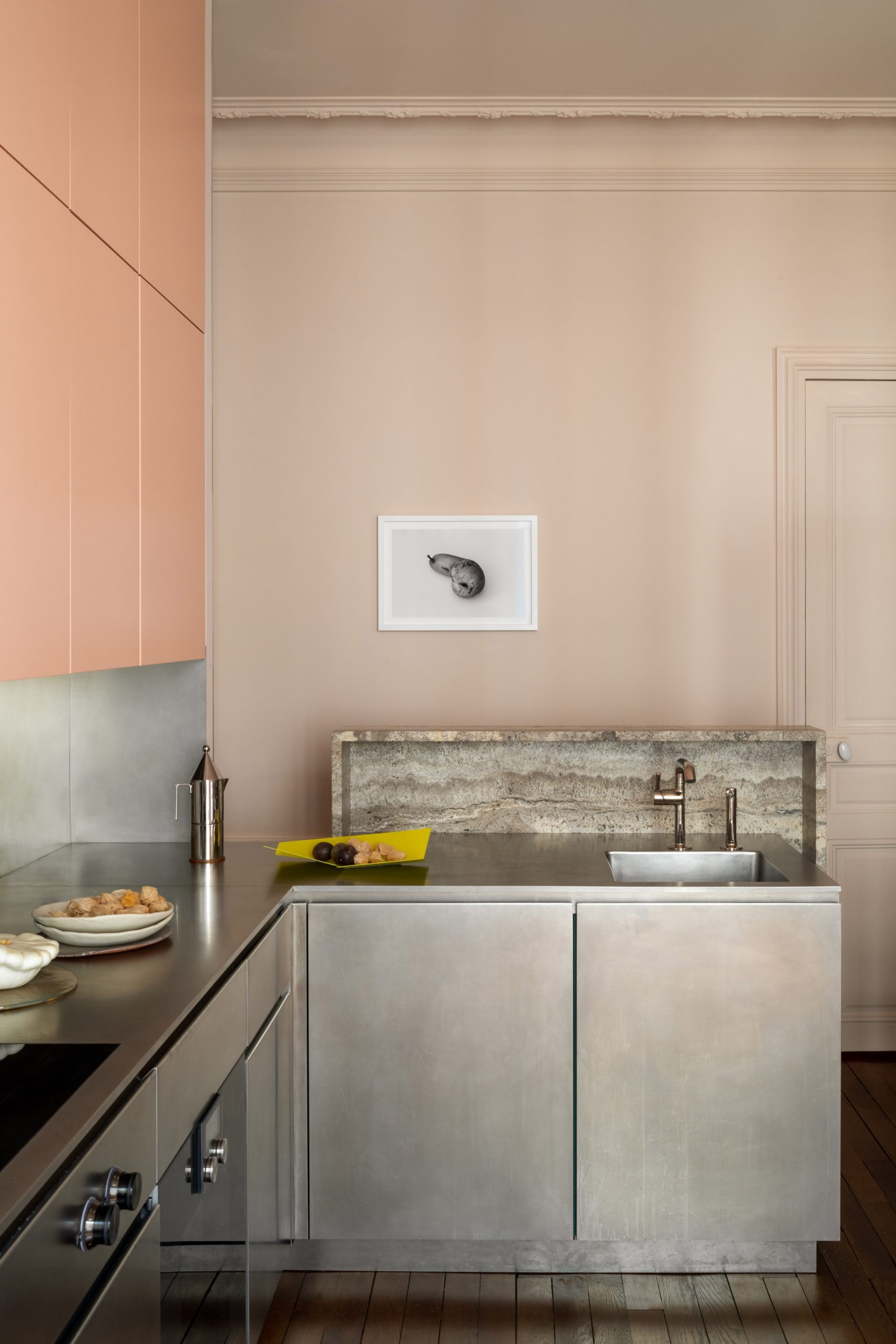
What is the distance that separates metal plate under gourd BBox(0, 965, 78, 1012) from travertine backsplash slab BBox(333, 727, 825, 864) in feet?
4.21

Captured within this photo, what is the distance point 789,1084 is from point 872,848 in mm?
1649

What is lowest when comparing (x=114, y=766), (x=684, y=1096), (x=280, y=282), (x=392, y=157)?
(x=684, y=1096)

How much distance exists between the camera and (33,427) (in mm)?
1582

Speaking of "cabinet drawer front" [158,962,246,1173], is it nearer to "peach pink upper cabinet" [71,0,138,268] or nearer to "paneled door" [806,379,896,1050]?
"peach pink upper cabinet" [71,0,138,268]

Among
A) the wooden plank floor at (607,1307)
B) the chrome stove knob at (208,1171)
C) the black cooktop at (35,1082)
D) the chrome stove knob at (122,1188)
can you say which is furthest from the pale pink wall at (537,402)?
the chrome stove knob at (122,1188)

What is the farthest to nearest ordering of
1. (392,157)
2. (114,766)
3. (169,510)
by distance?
(392,157)
(114,766)
(169,510)

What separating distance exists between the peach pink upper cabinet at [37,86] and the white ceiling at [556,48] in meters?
1.68

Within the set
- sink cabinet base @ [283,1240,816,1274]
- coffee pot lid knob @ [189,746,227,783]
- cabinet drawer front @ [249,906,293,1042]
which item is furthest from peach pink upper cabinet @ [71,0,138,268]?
sink cabinet base @ [283,1240,816,1274]

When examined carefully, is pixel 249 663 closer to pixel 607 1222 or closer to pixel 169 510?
pixel 169 510

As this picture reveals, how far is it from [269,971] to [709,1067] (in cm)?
99

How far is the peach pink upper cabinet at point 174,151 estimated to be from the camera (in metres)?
2.16

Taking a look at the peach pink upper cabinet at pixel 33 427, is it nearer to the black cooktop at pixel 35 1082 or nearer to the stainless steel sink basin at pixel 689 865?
the black cooktop at pixel 35 1082

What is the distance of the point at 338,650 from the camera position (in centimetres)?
377

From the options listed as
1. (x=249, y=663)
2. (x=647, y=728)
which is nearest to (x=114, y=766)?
(x=249, y=663)
